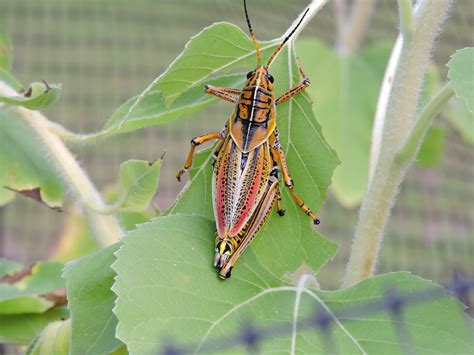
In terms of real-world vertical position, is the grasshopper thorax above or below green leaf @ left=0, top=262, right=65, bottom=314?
above

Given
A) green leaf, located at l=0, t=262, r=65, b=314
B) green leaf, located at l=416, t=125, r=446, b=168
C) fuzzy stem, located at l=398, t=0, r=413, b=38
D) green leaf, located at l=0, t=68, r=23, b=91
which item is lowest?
green leaf, located at l=0, t=262, r=65, b=314

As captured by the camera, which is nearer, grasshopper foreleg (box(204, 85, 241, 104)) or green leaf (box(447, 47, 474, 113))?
green leaf (box(447, 47, 474, 113))

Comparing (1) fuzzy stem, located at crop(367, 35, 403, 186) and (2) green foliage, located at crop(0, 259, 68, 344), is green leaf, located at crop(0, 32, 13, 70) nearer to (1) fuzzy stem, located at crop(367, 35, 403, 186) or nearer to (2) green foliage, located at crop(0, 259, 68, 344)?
(2) green foliage, located at crop(0, 259, 68, 344)

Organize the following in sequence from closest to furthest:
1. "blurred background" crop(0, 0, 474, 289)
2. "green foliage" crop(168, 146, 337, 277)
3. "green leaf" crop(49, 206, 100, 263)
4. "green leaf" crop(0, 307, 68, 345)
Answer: "green foliage" crop(168, 146, 337, 277) < "green leaf" crop(0, 307, 68, 345) < "green leaf" crop(49, 206, 100, 263) < "blurred background" crop(0, 0, 474, 289)

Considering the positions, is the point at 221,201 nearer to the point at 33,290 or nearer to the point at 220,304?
the point at 220,304

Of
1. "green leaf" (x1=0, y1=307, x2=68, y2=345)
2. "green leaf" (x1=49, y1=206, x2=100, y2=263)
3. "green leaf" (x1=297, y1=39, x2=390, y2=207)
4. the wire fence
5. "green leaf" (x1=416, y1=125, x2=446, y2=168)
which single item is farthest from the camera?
"green leaf" (x1=297, y1=39, x2=390, y2=207)

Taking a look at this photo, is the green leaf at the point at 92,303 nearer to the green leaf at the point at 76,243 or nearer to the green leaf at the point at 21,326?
the green leaf at the point at 21,326

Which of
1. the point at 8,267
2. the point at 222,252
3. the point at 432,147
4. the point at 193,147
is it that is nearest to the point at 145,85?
the point at 432,147

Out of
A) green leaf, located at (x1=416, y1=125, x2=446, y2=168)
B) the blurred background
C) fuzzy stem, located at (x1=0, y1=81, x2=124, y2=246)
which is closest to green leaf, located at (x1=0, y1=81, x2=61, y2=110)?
fuzzy stem, located at (x1=0, y1=81, x2=124, y2=246)
